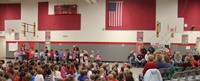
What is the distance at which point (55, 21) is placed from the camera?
23375mm

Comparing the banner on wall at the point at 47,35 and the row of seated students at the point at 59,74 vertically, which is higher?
the banner on wall at the point at 47,35

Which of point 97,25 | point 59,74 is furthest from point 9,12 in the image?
point 59,74

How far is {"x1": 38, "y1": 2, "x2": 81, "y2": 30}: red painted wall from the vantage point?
23062 millimetres

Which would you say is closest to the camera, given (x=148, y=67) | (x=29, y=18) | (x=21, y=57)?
(x=148, y=67)

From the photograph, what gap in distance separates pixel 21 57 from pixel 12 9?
6013mm

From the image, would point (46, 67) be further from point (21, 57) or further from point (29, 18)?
point (29, 18)

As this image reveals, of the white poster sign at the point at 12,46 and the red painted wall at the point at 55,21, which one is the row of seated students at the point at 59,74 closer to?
the red painted wall at the point at 55,21

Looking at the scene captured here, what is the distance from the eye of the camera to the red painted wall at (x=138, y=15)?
2198cm

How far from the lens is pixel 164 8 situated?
21844 mm

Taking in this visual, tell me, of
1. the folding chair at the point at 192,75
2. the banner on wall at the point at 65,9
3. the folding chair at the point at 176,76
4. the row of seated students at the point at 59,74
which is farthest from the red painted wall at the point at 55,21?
the folding chair at the point at 176,76

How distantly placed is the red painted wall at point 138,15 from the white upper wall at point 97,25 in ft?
1.29

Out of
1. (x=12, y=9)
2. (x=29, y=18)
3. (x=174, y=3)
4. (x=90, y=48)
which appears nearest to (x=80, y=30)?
(x=90, y=48)

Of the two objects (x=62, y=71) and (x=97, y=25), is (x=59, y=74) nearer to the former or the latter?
(x=62, y=71)

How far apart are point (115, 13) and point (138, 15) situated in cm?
204
